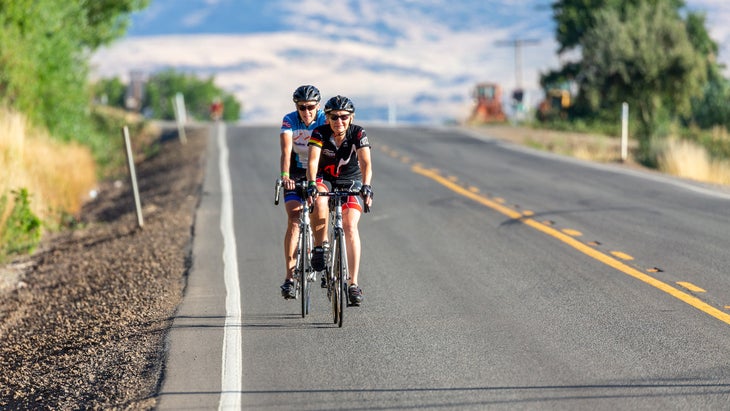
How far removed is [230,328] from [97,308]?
2418 millimetres

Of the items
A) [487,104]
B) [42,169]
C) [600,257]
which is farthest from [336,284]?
[487,104]

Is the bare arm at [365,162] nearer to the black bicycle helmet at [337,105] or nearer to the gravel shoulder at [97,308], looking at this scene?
the black bicycle helmet at [337,105]

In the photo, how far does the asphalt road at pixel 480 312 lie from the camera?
6.54 meters

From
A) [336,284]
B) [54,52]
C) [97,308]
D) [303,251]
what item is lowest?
[97,308]

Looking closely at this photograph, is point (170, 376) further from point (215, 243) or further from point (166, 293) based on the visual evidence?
point (215, 243)

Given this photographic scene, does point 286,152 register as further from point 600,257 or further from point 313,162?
point 600,257

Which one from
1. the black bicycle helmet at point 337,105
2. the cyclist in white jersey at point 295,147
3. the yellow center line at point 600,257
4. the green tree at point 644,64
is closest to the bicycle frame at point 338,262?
the cyclist in white jersey at point 295,147

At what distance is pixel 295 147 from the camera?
28.9 feet

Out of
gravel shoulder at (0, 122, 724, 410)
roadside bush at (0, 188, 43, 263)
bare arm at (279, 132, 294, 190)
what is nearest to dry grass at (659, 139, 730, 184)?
gravel shoulder at (0, 122, 724, 410)

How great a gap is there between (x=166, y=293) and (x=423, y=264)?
8.93 feet

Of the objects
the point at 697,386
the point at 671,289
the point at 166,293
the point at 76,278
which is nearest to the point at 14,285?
the point at 76,278

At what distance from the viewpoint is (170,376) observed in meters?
7.01

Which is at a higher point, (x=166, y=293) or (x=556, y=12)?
(x=556, y=12)

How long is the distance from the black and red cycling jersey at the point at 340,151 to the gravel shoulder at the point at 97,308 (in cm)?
191
